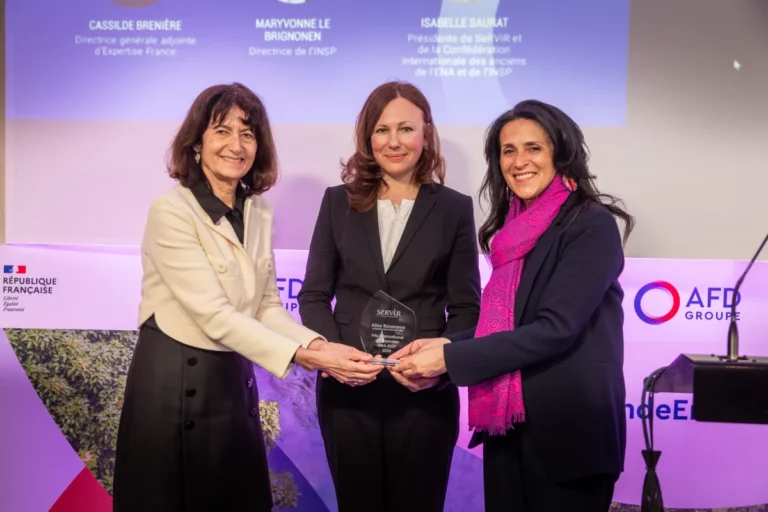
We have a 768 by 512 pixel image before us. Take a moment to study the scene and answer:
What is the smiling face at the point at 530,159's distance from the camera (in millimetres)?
2162

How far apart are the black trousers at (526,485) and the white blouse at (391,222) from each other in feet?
2.30

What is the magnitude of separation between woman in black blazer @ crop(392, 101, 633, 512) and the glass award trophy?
0.12 m

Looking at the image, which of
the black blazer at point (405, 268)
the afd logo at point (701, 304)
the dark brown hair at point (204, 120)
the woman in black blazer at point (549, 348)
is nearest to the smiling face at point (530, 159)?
the woman in black blazer at point (549, 348)

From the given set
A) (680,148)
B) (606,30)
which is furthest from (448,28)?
(680,148)

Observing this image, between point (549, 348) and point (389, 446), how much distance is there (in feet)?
2.27

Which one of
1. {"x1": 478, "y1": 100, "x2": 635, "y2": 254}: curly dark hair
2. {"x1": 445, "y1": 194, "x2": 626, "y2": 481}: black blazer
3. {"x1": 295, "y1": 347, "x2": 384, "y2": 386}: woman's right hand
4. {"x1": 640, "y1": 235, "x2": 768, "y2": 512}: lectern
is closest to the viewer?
{"x1": 640, "y1": 235, "x2": 768, "y2": 512}: lectern

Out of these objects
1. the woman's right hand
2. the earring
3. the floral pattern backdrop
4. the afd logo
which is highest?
the earring

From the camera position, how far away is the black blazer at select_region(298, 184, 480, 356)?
94.7 inches

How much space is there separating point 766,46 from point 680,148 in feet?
1.98

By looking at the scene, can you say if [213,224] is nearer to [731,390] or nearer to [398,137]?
[398,137]

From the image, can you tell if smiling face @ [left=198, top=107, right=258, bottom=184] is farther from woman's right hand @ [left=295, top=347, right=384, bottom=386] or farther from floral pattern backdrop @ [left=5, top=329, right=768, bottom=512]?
floral pattern backdrop @ [left=5, top=329, right=768, bottom=512]

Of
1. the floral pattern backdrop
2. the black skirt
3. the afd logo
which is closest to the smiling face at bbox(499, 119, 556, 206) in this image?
the black skirt

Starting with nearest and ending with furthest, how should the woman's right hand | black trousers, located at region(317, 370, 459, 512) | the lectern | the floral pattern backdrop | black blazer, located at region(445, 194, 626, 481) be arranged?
the lectern < black blazer, located at region(445, 194, 626, 481) < the woman's right hand < black trousers, located at region(317, 370, 459, 512) < the floral pattern backdrop

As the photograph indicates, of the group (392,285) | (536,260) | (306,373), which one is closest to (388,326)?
(392,285)
